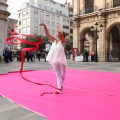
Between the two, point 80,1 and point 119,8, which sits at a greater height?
point 80,1

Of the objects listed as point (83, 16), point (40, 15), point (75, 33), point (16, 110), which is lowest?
point (16, 110)

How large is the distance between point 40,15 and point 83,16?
50.9 m

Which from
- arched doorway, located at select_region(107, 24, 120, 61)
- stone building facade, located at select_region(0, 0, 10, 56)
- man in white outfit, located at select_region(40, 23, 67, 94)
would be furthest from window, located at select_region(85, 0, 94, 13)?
man in white outfit, located at select_region(40, 23, 67, 94)

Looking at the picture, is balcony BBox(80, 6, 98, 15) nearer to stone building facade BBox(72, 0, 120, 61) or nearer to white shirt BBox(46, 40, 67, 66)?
stone building facade BBox(72, 0, 120, 61)

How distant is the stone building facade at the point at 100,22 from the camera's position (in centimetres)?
2828

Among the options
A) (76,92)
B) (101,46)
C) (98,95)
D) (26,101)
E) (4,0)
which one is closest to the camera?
(26,101)

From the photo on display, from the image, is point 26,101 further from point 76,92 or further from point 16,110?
point 76,92

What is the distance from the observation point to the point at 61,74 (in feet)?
20.8

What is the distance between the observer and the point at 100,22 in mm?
28875

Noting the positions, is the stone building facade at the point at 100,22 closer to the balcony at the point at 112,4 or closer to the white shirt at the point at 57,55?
the balcony at the point at 112,4

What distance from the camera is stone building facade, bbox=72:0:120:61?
2828cm

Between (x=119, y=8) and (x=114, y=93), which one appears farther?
(x=119, y=8)

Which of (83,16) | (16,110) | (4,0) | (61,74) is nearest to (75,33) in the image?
(83,16)

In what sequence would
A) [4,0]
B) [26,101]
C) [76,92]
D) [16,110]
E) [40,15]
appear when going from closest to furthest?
1. [16,110]
2. [26,101]
3. [76,92]
4. [4,0]
5. [40,15]
